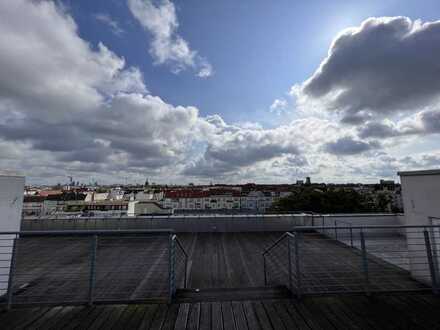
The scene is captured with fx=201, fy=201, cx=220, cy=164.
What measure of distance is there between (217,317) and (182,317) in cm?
37

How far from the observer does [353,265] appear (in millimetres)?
5051

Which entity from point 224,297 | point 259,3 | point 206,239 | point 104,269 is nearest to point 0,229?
point 104,269

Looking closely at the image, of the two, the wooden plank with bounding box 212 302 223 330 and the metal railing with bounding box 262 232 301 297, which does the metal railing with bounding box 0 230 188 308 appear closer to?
the wooden plank with bounding box 212 302 223 330

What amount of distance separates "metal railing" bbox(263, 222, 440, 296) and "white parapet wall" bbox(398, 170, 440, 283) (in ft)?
0.09

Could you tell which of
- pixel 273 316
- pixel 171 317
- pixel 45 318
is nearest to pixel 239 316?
pixel 273 316

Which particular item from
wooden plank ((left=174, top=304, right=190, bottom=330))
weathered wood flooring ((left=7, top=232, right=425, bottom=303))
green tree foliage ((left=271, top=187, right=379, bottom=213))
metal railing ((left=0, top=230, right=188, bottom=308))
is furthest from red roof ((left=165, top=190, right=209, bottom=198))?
wooden plank ((left=174, top=304, right=190, bottom=330))

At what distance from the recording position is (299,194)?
75.9 feet

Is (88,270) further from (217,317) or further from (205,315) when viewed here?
(217,317)

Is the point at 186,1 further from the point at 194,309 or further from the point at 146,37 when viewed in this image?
the point at 194,309

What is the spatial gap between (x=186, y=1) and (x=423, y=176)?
295 inches

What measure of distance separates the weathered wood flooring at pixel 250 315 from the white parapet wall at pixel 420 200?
1.72 metres

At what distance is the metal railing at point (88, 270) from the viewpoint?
2.42 m

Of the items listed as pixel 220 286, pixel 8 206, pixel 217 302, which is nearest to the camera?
pixel 217 302

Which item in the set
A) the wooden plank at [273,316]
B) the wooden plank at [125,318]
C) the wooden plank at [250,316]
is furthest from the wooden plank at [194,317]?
the wooden plank at [273,316]
